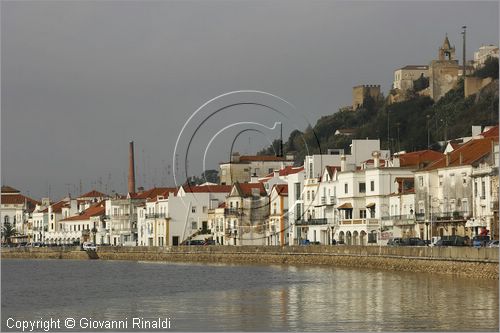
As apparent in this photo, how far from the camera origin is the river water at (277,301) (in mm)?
46688

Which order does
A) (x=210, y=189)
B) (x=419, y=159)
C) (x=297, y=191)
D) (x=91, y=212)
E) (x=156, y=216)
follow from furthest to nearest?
1. (x=91, y=212)
2. (x=156, y=216)
3. (x=210, y=189)
4. (x=297, y=191)
5. (x=419, y=159)

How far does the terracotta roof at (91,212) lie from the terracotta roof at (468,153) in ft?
271

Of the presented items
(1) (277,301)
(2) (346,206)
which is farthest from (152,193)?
(1) (277,301)

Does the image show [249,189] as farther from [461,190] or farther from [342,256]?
[461,190]

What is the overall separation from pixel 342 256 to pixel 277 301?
33.9 m

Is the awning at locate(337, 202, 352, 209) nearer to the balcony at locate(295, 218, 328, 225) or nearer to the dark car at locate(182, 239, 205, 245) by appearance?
the balcony at locate(295, 218, 328, 225)

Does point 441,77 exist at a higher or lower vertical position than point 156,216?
higher

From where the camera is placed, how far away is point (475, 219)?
87625 mm

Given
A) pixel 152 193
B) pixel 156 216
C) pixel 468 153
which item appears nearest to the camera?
pixel 468 153

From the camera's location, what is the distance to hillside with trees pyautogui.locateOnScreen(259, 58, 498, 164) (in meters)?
153

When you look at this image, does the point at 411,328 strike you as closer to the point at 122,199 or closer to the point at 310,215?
the point at 310,215

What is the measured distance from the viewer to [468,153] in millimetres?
93000

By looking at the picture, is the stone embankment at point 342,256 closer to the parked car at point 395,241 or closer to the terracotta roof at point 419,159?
the parked car at point 395,241

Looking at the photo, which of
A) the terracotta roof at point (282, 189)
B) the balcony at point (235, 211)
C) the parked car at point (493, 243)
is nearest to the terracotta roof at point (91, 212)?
the balcony at point (235, 211)
